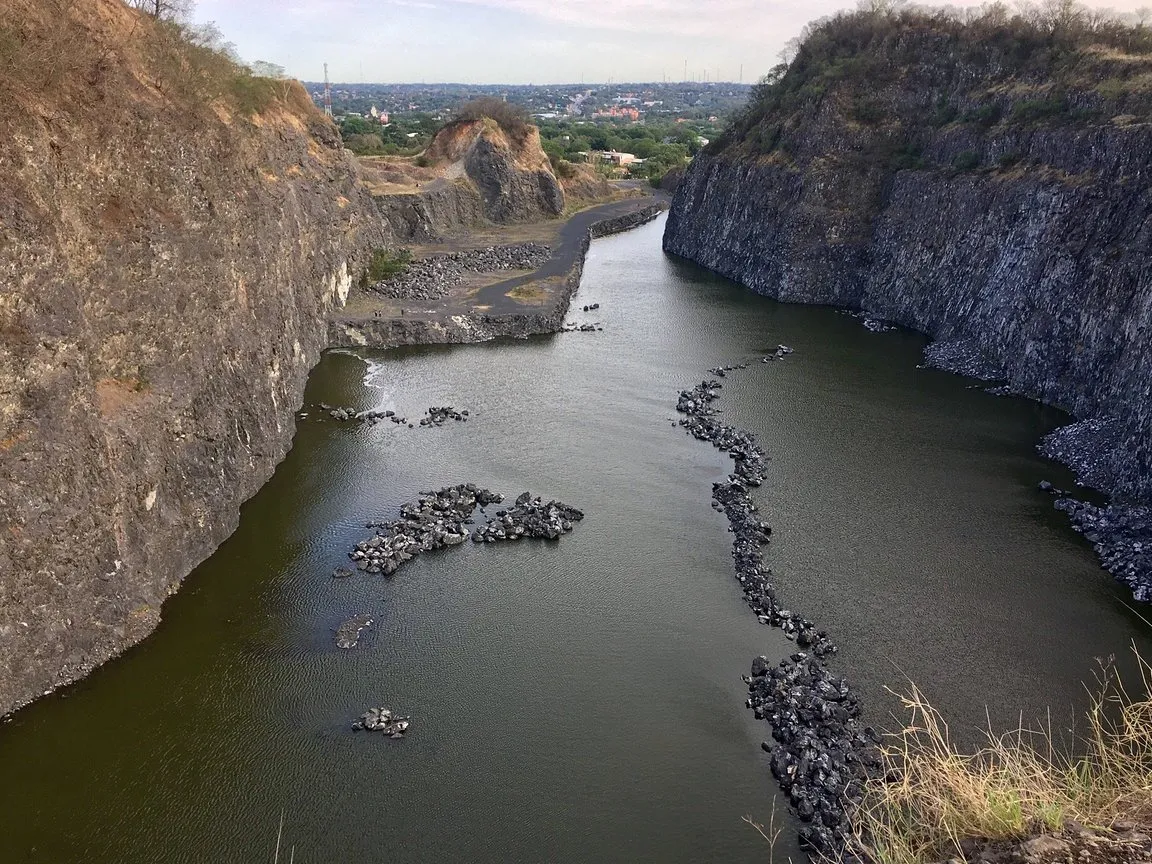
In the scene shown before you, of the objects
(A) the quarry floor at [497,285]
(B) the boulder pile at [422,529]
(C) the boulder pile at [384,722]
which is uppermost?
(A) the quarry floor at [497,285]

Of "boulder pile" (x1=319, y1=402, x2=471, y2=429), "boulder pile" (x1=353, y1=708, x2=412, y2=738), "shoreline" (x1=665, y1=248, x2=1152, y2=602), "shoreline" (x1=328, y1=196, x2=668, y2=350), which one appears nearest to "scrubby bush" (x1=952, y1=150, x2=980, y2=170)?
"shoreline" (x1=665, y1=248, x2=1152, y2=602)

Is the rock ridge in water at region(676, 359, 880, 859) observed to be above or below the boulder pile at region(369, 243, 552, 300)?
below

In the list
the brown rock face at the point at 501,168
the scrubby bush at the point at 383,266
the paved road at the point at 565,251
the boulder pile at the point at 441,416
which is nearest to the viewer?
the boulder pile at the point at 441,416

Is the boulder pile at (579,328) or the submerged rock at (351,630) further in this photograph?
→ the boulder pile at (579,328)

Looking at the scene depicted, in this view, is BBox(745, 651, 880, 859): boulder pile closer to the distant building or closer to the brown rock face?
the brown rock face

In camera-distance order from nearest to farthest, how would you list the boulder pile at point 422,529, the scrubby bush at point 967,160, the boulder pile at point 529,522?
the boulder pile at point 422,529, the boulder pile at point 529,522, the scrubby bush at point 967,160

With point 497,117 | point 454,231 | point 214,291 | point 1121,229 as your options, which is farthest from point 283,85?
point 1121,229

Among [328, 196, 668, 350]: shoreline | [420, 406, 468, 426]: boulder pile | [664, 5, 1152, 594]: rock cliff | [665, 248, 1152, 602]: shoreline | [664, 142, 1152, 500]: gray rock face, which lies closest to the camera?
[665, 248, 1152, 602]: shoreline

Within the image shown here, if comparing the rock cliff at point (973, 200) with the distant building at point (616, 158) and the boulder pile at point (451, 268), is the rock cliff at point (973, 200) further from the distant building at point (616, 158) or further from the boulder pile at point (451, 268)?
the distant building at point (616, 158)

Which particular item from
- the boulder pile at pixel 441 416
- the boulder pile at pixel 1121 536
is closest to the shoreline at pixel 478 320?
the boulder pile at pixel 441 416
